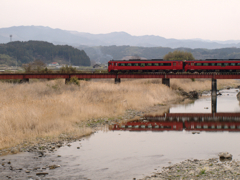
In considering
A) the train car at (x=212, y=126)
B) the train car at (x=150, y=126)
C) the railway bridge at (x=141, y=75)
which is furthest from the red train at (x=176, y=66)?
the train car at (x=150, y=126)

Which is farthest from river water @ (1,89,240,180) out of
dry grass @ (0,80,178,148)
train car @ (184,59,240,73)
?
train car @ (184,59,240,73)

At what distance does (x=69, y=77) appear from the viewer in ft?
209

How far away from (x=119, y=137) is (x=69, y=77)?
39.6 metres

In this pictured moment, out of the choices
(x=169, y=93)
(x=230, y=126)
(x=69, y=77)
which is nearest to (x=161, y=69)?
(x=169, y=93)

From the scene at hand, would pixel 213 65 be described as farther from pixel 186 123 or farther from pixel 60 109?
pixel 60 109

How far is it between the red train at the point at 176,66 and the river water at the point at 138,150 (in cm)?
3660

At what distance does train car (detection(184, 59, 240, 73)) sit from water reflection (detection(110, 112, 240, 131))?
26.9 metres

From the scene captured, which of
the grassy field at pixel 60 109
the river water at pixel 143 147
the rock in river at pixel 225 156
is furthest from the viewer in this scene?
the grassy field at pixel 60 109

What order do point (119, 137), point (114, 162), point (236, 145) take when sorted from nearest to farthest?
point (114, 162), point (236, 145), point (119, 137)

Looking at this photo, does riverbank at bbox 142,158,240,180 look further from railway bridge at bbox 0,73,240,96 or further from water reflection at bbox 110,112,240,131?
railway bridge at bbox 0,73,240,96

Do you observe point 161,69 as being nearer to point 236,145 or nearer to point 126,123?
point 126,123

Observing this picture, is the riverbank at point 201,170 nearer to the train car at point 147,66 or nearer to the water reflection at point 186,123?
the water reflection at point 186,123

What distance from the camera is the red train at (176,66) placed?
64875 millimetres

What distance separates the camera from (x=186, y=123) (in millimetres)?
33969
